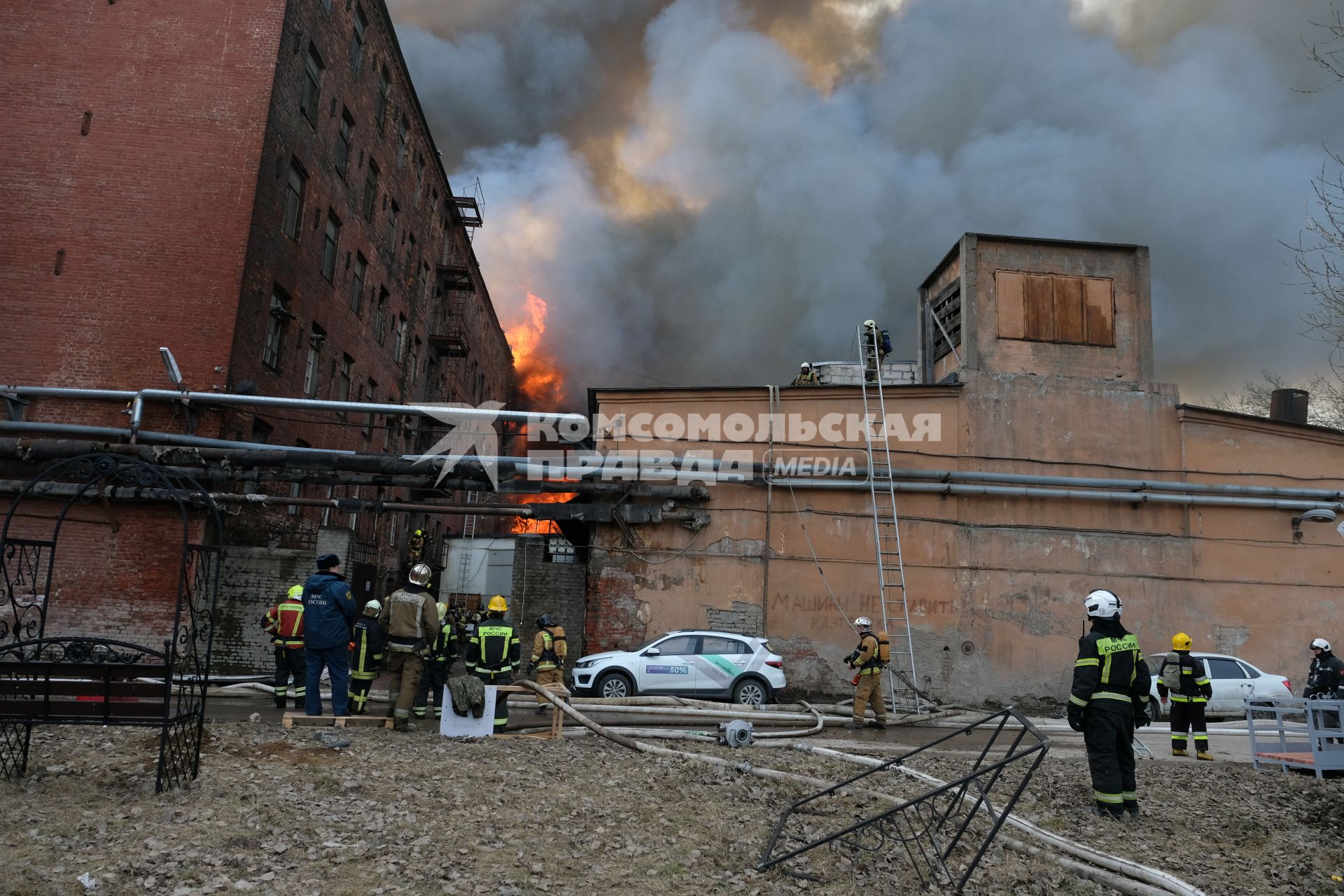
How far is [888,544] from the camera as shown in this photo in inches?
693

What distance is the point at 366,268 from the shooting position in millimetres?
27219

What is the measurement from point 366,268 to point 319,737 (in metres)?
20.9

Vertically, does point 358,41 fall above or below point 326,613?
above

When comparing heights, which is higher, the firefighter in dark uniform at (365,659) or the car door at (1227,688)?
the firefighter in dark uniform at (365,659)

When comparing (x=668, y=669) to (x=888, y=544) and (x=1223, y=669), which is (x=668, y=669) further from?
(x=1223, y=669)

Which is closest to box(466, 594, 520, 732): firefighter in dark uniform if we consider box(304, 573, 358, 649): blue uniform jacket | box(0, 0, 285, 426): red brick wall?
box(304, 573, 358, 649): blue uniform jacket

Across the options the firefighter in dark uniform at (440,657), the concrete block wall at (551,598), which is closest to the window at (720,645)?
the concrete block wall at (551,598)

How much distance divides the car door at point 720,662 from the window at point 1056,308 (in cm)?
919

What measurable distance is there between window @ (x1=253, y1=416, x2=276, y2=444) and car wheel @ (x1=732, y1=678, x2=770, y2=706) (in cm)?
1186

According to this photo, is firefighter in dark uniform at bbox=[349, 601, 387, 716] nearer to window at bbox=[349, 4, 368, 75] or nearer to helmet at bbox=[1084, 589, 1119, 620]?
helmet at bbox=[1084, 589, 1119, 620]

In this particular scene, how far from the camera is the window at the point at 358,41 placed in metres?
25.0

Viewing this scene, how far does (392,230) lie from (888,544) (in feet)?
68.5

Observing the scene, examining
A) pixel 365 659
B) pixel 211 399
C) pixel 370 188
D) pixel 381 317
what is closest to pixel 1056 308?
pixel 365 659

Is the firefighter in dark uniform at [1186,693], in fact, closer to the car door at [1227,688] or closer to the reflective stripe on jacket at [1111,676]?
the reflective stripe on jacket at [1111,676]
